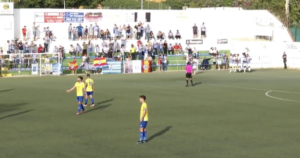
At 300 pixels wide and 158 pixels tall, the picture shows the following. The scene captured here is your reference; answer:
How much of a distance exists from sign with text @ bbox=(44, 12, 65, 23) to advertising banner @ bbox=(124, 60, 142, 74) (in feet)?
31.7

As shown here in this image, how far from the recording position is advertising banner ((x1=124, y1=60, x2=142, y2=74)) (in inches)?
1964

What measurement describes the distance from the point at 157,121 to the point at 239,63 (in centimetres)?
2964

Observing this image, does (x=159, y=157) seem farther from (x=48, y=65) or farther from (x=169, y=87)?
(x=48, y=65)

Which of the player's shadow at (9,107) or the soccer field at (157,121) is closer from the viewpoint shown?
the soccer field at (157,121)

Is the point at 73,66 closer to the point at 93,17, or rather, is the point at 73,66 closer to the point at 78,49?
the point at 78,49

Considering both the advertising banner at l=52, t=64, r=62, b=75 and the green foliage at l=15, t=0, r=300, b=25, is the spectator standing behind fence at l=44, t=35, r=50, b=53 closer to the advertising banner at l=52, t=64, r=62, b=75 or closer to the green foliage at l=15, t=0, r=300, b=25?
the advertising banner at l=52, t=64, r=62, b=75

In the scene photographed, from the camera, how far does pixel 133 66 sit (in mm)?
50125

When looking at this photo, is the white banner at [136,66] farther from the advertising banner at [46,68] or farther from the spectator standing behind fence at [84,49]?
the advertising banner at [46,68]

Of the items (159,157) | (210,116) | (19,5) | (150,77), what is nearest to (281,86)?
(150,77)

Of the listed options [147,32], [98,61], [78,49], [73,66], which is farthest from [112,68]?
[147,32]

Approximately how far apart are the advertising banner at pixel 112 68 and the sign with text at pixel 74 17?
352 inches

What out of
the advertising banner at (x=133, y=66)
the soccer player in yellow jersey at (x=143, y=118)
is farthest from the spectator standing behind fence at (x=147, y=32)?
the soccer player in yellow jersey at (x=143, y=118)

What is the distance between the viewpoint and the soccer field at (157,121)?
17.3 m

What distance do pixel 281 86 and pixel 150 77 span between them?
11923 mm
